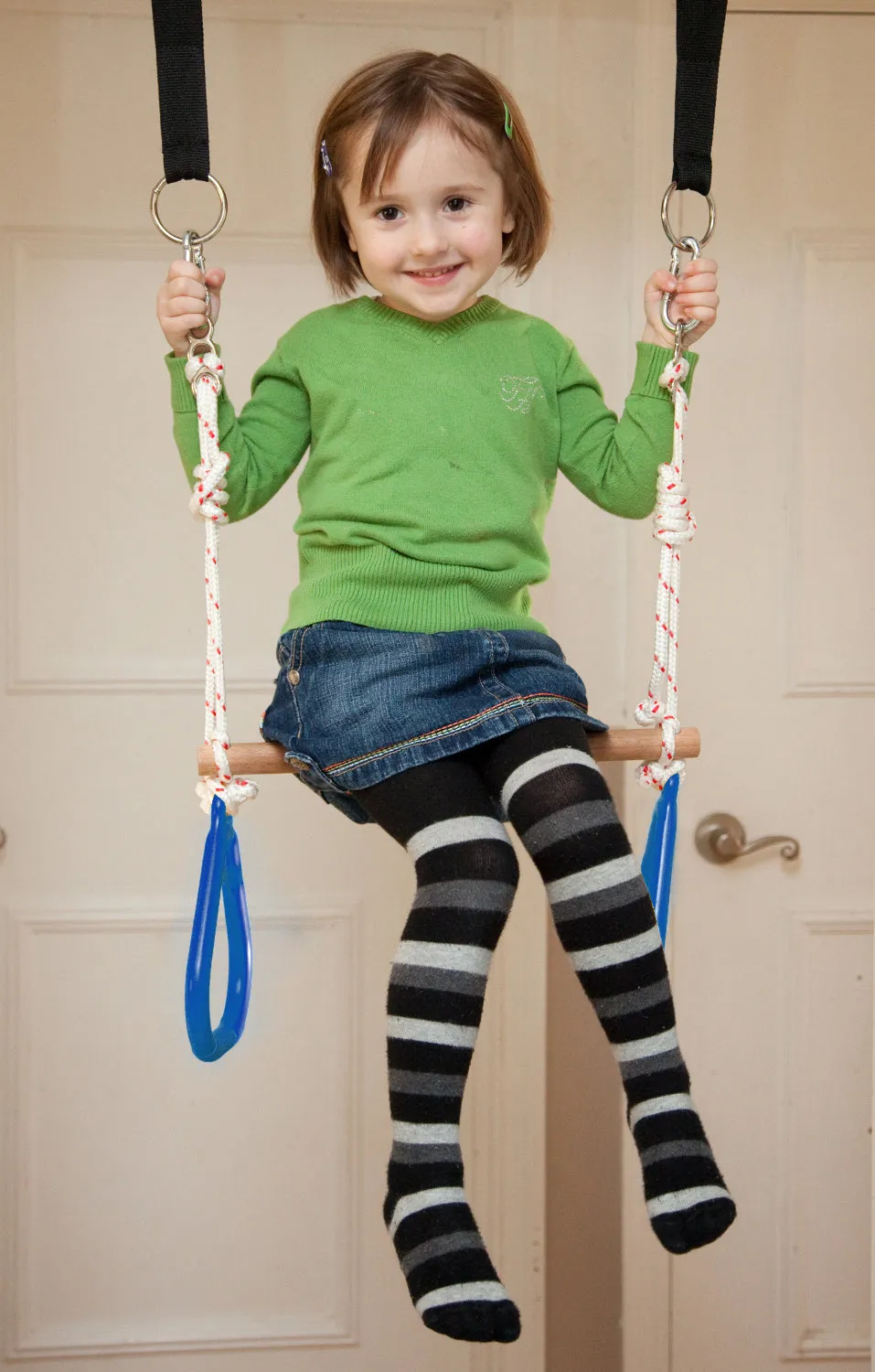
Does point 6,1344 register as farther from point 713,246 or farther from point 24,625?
point 713,246

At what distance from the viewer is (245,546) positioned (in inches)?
77.1

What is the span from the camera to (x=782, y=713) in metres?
2.01

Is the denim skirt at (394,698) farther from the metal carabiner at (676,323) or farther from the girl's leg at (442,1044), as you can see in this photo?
the metal carabiner at (676,323)

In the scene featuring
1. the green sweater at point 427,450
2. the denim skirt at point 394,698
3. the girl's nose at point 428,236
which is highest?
the girl's nose at point 428,236

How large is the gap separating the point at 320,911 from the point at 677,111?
1.23 metres

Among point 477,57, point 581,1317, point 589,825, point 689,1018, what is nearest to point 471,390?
point 589,825

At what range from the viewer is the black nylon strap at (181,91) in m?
1.07

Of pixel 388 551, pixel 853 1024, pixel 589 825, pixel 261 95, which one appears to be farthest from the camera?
pixel 853 1024

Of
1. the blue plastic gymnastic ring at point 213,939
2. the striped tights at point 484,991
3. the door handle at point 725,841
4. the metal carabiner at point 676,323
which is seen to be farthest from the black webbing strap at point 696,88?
the door handle at point 725,841

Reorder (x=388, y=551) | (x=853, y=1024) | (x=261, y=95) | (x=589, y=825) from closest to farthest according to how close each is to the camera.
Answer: (x=589, y=825), (x=388, y=551), (x=261, y=95), (x=853, y=1024)

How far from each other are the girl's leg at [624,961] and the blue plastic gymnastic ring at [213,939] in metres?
0.23

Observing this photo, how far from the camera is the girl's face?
3.62 ft

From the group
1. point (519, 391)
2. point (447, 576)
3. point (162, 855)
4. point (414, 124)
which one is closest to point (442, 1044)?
point (447, 576)

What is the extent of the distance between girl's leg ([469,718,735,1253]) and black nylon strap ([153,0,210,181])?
20.9 inches
